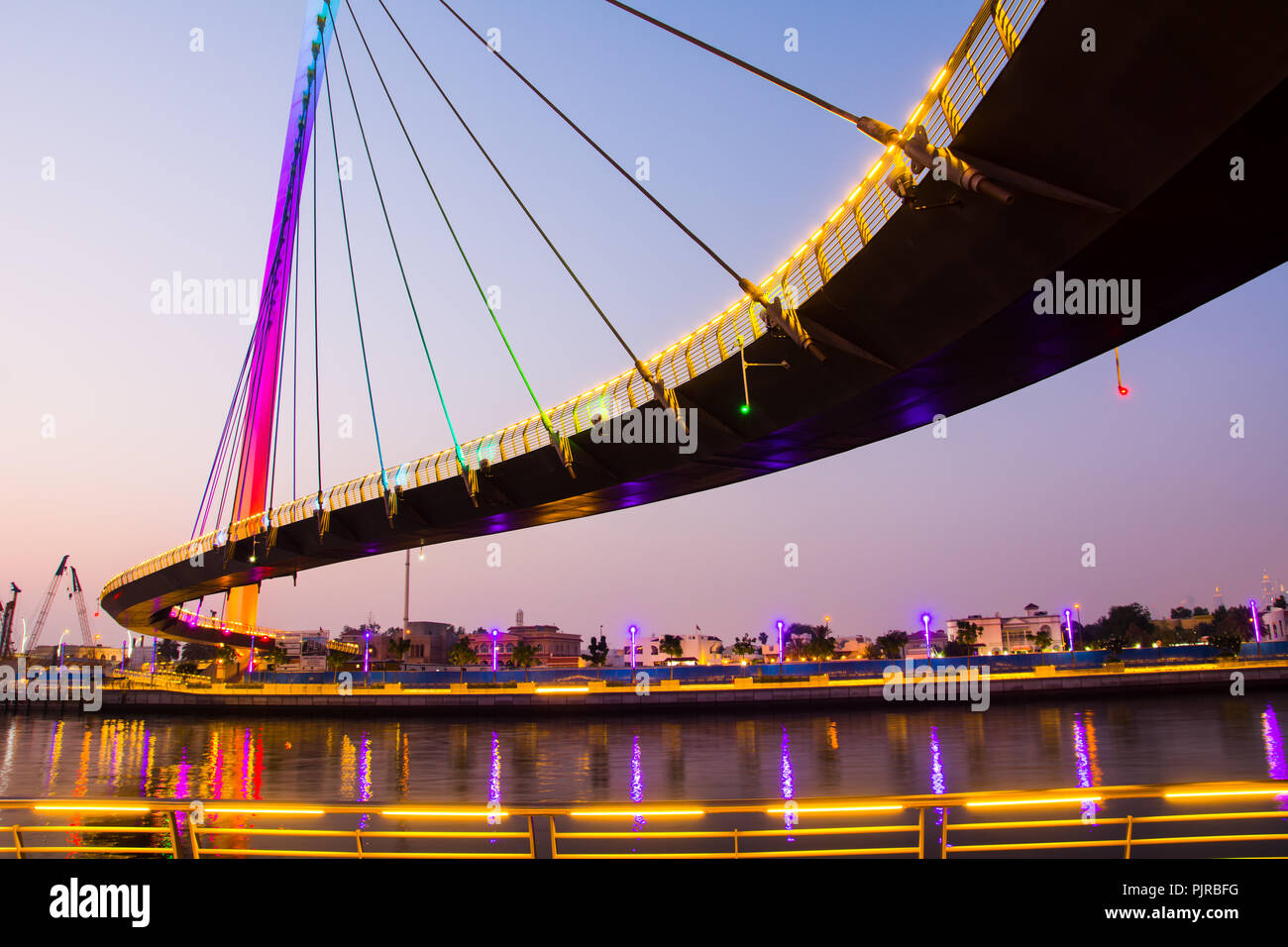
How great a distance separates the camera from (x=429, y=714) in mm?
66000

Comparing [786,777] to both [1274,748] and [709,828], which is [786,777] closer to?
[709,828]

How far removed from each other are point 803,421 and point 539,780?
13.6 m

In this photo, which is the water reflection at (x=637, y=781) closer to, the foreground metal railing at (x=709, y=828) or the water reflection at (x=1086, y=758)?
the foreground metal railing at (x=709, y=828)

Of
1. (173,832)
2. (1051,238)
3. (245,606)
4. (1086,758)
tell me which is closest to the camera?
(173,832)

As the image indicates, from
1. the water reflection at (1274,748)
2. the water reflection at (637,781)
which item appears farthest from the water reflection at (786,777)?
the water reflection at (1274,748)

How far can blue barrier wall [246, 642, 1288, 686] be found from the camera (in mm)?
69562

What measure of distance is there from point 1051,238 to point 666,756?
25373mm

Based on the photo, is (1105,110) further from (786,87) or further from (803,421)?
(803,421)

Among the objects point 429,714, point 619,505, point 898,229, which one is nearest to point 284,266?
point 429,714

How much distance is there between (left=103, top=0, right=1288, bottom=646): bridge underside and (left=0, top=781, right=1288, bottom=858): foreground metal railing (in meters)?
8.17

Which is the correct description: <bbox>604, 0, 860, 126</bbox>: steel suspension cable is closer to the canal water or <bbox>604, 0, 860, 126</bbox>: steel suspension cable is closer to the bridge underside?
the bridge underside

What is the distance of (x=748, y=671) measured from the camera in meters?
74.2

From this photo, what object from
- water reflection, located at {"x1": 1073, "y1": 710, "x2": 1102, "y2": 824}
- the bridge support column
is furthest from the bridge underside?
the bridge support column

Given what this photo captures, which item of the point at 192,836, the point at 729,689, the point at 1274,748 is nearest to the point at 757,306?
the point at 192,836
